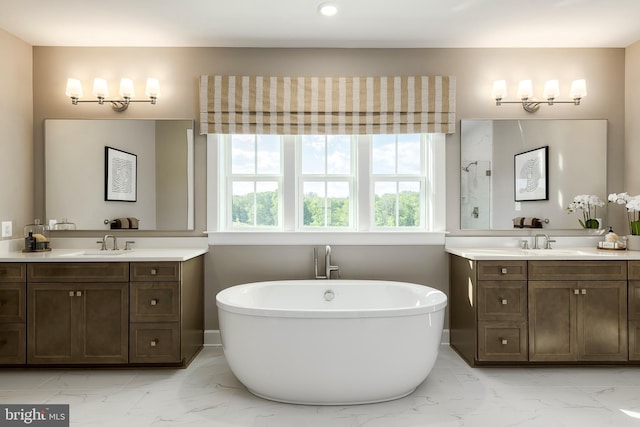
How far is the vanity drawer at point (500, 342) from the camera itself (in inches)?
113

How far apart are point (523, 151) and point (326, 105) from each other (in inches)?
65.1

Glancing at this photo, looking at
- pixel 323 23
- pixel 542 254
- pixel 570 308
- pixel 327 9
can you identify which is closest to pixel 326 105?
pixel 323 23

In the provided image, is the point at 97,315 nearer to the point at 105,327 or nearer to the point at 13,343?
the point at 105,327

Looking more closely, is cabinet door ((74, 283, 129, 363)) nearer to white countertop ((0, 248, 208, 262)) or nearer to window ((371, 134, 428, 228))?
white countertop ((0, 248, 208, 262))

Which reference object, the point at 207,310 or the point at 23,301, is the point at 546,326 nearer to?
the point at 207,310

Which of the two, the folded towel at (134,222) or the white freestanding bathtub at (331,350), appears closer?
the white freestanding bathtub at (331,350)

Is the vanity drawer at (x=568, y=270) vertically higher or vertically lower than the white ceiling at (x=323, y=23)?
lower

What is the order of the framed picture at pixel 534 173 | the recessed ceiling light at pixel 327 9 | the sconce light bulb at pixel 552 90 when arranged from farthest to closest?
the framed picture at pixel 534 173 < the sconce light bulb at pixel 552 90 < the recessed ceiling light at pixel 327 9

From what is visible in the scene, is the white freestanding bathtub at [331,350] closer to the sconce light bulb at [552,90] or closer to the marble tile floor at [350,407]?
the marble tile floor at [350,407]

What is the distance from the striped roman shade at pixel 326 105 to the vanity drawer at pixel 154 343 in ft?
5.03

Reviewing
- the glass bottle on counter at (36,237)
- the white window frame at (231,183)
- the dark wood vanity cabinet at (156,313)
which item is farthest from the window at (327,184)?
the glass bottle on counter at (36,237)

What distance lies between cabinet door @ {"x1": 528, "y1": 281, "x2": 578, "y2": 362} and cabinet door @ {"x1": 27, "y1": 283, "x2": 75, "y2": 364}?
3167 mm

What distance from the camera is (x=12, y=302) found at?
2.80 meters

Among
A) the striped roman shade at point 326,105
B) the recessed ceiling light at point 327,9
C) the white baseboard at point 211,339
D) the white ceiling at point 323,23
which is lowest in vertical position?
the white baseboard at point 211,339
